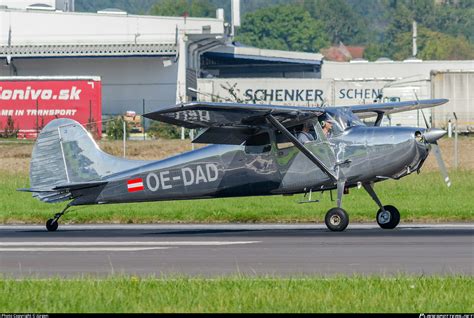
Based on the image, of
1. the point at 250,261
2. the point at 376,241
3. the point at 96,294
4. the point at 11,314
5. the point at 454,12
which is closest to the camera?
the point at 11,314

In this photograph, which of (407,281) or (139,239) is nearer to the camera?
(407,281)

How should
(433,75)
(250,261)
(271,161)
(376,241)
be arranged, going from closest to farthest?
1. (250,261)
2. (376,241)
3. (271,161)
4. (433,75)

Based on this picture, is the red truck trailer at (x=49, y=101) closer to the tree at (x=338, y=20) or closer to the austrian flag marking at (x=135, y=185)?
the austrian flag marking at (x=135, y=185)

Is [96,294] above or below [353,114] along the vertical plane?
below

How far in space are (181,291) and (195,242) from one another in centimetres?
588

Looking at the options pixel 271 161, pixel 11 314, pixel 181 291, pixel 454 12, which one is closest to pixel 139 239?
pixel 271 161

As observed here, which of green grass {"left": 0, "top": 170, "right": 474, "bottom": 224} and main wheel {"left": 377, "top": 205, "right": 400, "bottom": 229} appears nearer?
main wheel {"left": 377, "top": 205, "right": 400, "bottom": 229}

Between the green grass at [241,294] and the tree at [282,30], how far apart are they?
154450 millimetres

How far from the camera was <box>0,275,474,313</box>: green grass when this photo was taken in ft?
34.3

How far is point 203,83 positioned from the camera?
58031 mm

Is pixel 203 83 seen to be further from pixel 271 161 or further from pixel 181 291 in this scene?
pixel 181 291

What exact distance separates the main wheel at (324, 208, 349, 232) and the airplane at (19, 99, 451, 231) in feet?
0.05

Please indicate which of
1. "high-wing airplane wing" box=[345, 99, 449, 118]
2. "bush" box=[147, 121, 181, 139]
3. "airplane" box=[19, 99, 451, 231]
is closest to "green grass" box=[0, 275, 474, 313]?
"airplane" box=[19, 99, 451, 231]

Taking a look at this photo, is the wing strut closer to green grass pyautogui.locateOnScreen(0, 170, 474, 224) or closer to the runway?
the runway
